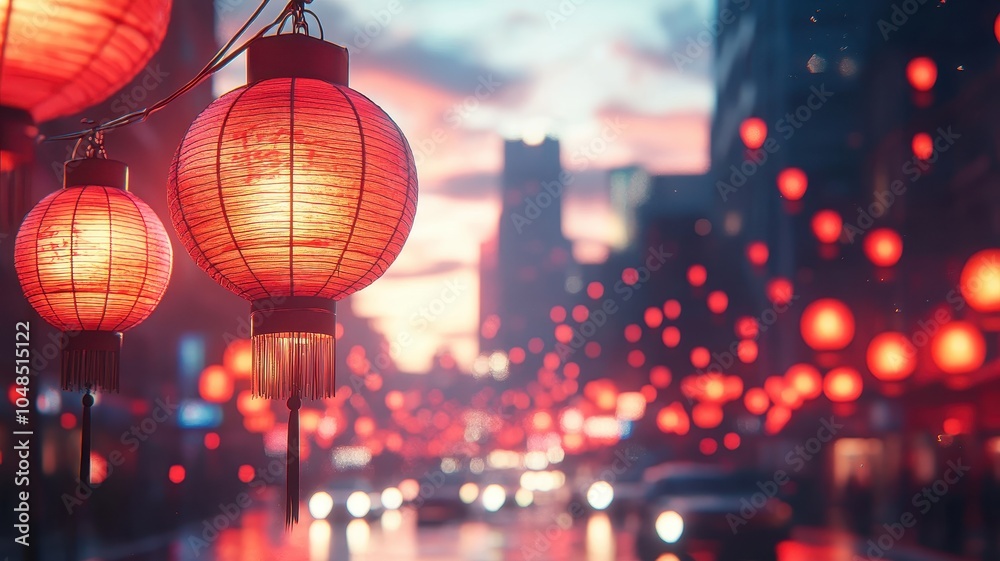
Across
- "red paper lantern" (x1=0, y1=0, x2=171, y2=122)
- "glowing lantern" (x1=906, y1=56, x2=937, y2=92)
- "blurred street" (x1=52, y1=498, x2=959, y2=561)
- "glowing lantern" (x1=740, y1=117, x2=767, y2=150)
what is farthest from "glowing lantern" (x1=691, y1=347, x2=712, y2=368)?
"red paper lantern" (x1=0, y1=0, x2=171, y2=122)

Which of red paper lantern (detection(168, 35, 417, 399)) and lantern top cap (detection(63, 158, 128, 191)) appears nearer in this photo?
red paper lantern (detection(168, 35, 417, 399))

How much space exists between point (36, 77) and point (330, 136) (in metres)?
1.02

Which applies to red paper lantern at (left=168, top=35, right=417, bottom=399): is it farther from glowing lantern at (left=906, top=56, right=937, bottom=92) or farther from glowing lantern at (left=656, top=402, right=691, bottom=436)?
glowing lantern at (left=656, top=402, right=691, bottom=436)

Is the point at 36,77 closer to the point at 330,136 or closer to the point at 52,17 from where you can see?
the point at 52,17

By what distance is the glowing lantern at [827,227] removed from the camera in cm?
2039

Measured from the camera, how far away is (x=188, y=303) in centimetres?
3653

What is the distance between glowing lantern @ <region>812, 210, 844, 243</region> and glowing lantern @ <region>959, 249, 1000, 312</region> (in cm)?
630

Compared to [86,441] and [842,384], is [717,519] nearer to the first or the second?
[842,384]

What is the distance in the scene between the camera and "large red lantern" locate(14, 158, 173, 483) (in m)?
5.32

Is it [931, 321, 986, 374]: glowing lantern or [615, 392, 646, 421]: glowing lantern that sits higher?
[931, 321, 986, 374]: glowing lantern

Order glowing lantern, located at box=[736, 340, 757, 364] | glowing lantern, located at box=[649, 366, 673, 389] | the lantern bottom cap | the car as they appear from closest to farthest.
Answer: the lantern bottom cap, the car, glowing lantern, located at box=[736, 340, 757, 364], glowing lantern, located at box=[649, 366, 673, 389]

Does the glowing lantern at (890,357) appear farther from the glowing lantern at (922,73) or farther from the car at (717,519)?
the glowing lantern at (922,73)

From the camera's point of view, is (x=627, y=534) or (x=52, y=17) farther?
(x=627, y=534)

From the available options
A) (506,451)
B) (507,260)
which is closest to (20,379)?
(506,451)
